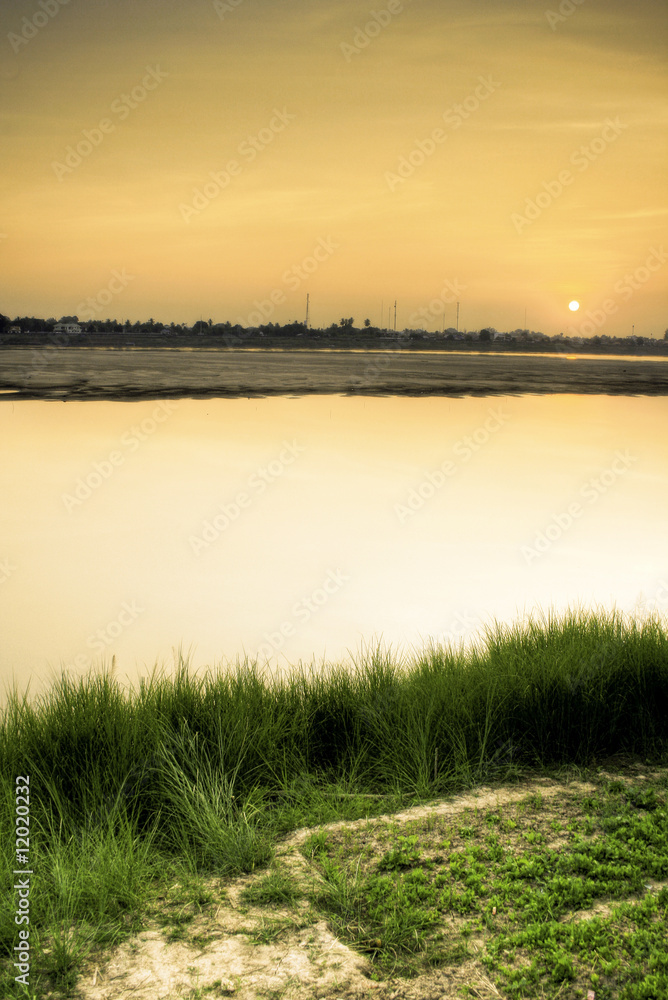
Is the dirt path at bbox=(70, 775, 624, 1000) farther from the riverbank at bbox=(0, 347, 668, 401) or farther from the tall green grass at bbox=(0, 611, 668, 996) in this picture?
the riverbank at bbox=(0, 347, 668, 401)

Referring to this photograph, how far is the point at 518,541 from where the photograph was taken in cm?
962

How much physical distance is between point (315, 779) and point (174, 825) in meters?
0.83

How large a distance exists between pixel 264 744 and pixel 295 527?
564 cm

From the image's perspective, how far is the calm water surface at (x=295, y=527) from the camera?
274 inches

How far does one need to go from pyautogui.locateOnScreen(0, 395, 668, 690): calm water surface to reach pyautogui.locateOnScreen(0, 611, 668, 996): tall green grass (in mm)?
1524

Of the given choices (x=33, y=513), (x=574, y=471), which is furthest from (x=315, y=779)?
(x=574, y=471)

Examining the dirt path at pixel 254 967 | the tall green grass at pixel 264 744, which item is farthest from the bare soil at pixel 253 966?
the tall green grass at pixel 264 744

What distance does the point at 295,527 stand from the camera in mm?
9969

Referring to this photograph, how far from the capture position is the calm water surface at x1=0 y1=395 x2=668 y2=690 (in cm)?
696

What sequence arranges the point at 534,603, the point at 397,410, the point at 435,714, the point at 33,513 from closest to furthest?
the point at 435,714 → the point at 534,603 → the point at 33,513 → the point at 397,410

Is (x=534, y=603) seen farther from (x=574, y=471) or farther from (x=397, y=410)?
(x=397, y=410)

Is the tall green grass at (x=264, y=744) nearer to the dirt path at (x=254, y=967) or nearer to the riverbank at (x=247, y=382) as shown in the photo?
the dirt path at (x=254, y=967)

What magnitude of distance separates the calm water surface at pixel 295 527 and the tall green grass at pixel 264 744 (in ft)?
5.00

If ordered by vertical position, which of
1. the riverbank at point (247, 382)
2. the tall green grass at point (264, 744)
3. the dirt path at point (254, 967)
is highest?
the riverbank at point (247, 382)
